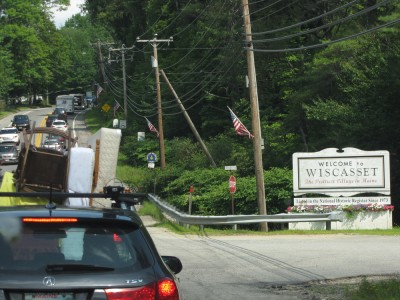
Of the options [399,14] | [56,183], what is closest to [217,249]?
[56,183]

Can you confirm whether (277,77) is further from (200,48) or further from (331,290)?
(331,290)

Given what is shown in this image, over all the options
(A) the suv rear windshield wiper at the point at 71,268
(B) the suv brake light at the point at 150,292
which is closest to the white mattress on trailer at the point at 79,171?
(B) the suv brake light at the point at 150,292

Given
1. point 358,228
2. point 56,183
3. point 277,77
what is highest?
point 277,77

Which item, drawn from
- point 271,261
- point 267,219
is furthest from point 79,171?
point 267,219

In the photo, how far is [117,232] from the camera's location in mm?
5617

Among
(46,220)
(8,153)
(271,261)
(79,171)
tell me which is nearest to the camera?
(46,220)

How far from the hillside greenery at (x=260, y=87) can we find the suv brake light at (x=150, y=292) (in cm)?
1275

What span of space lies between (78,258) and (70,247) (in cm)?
12

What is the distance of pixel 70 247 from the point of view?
5.50 metres

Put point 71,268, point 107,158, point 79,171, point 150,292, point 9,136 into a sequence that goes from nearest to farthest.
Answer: point 71,268 < point 150,292 < point 79,171 < point 107,158 < point 9,136

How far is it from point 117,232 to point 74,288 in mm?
607

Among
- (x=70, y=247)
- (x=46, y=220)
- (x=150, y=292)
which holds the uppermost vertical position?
(x=46, y=220)

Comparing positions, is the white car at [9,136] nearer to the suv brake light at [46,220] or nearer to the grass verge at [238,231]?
the grass verge at [238,231]

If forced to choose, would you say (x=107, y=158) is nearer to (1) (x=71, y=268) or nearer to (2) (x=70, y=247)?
(2) (x=70, y=247)
